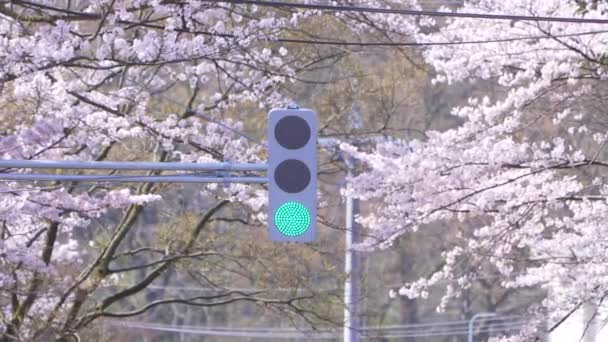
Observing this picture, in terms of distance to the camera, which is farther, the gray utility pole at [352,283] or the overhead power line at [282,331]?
the overhead power line at [282,331]

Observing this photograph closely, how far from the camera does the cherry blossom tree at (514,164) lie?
1319 cm

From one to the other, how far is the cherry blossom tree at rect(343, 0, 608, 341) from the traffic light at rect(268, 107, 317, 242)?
6.56 metres

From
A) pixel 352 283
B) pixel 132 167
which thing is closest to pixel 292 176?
pixel 132 167

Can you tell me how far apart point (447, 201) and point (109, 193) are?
4.10 meters

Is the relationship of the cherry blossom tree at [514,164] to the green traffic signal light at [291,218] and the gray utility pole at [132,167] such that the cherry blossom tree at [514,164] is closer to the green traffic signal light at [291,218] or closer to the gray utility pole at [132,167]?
the gray utility pole at [132,167]

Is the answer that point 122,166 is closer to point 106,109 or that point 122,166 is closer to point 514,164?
point 106,109

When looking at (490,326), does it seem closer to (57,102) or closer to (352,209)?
(352,209)

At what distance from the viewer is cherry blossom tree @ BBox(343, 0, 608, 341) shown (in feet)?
43.3

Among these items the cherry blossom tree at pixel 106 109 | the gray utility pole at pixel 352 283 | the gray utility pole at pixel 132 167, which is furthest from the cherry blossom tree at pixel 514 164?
the gray utility pole at pixel 132 167

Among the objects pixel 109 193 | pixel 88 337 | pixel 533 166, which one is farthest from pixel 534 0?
pixel 88 337

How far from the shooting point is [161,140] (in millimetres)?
12422

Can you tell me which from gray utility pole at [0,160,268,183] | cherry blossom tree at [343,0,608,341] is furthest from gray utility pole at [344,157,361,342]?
gray utility pole at [0,160,268,183]

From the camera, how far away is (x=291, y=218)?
6.81 meters

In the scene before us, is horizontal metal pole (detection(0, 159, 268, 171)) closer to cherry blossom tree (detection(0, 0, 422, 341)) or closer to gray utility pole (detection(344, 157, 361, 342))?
cherry blossom tree (detection(0, 0, 422, 341))
